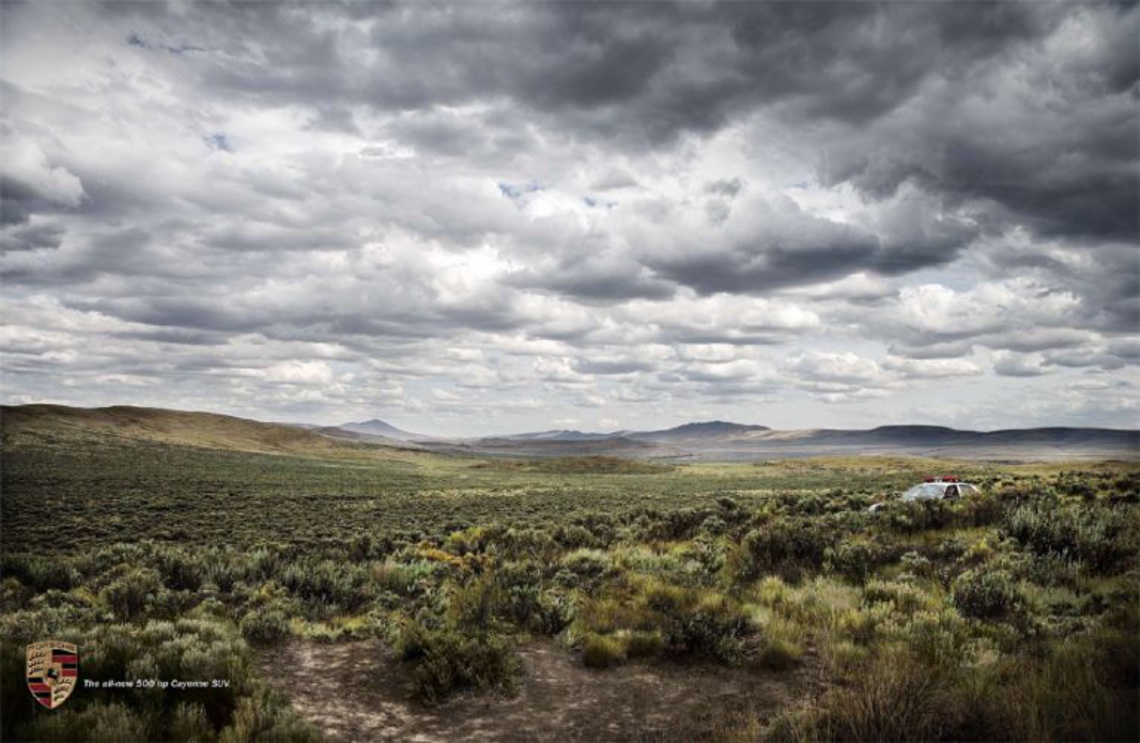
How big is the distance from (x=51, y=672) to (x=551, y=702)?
16.2ft

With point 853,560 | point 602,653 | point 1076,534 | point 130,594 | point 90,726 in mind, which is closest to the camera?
point 90,726

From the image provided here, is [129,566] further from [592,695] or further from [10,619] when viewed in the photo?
[592,695]

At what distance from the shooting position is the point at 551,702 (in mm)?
7328

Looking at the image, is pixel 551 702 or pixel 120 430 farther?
pixel 120 430

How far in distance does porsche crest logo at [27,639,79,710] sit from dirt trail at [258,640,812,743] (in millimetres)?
2236

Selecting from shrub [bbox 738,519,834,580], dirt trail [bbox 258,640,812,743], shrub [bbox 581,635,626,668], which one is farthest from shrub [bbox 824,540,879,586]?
shrub [bbox 581,635,626,668]

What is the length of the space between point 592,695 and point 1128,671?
522cm

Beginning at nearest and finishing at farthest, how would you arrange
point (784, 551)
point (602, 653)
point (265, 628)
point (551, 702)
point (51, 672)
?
1. point (51, 672)
2. point (551, 702)
3. point (602, 653)
4. point (265, 628)
5. point (784, 551)

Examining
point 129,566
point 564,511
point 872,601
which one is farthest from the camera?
point 564,511

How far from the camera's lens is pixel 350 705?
24.3 ft

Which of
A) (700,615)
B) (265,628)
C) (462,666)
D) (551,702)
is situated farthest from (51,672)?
(700,615)

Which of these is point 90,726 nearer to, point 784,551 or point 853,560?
point 853,560

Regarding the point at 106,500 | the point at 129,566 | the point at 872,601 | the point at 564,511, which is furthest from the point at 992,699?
the point at 106,500

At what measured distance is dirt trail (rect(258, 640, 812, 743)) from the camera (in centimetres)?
659
